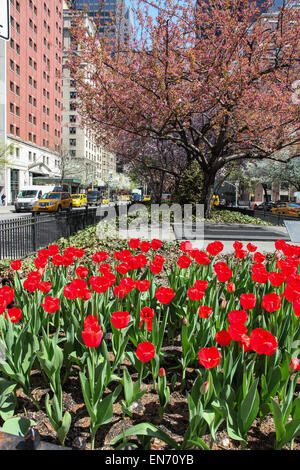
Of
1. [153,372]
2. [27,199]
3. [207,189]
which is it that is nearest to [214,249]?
[153,372]

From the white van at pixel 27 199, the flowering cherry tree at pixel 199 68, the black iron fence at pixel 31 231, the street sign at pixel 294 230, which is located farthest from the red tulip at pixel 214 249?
the white van at pixel 27 199

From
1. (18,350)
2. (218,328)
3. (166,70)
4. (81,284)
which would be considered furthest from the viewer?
(166,70)

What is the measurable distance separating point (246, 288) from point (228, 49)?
13676mm

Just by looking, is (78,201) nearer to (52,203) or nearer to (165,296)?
(52,203)

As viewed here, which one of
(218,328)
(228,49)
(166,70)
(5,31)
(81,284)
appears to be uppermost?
(228,49)

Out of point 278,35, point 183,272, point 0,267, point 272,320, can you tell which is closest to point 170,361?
point 272,320

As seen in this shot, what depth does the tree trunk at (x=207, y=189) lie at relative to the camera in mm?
19666

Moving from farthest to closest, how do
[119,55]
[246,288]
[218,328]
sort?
1. [119,55]
2. [246,288]
3. [218,328]

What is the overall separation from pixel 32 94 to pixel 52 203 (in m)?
29.7

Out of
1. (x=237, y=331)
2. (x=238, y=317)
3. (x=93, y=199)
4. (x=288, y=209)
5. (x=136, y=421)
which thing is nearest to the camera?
(x=237, y=331)

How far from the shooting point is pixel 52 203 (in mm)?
29531

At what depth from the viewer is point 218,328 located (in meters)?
2.87

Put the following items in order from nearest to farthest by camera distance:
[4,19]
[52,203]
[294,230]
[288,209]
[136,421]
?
1. [136,421]
2. [4,19]
3. [294,230]
4. [52,203]
5. [288,209]

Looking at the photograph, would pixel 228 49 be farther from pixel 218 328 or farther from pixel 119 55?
pixel 218 328
